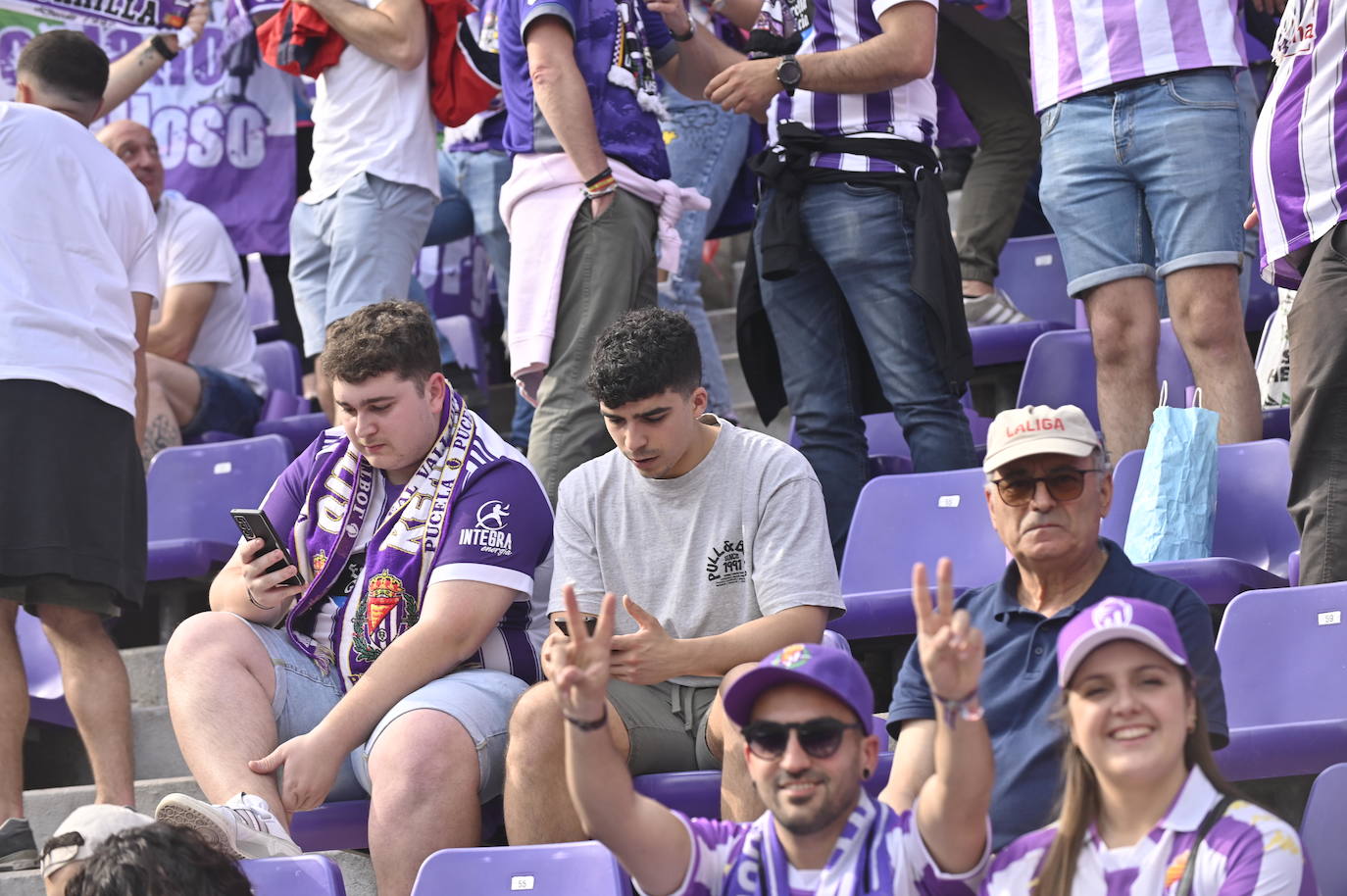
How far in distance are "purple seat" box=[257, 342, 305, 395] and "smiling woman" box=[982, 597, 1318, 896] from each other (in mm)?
4929

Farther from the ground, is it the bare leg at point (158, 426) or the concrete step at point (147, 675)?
the bare leg at point (158, 426)

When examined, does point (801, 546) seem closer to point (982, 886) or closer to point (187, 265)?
point (982, 886)

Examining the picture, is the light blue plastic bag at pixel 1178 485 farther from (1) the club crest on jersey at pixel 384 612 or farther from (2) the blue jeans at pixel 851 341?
(1) the club crest on jersey at pixel 384 612

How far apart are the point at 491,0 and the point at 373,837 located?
318 centimetres

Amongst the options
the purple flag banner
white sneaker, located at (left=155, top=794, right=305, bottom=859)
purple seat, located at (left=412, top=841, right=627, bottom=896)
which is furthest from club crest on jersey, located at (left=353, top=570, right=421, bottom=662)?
the purple flag banner

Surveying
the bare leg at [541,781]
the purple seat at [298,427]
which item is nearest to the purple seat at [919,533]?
the bare leg at [541,781]

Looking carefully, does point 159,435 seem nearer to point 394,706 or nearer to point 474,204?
point 474,204

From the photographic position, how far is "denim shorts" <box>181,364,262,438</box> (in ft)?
20.6

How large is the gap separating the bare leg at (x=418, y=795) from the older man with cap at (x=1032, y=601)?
855 mm

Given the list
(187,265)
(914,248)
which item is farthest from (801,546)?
(187,265)

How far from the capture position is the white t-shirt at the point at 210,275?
6.41 meters

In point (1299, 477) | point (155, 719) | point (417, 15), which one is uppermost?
point (417, 15)

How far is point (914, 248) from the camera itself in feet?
14.7

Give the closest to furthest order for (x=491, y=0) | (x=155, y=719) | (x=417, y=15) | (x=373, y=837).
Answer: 1. (x=373, y=837)
2. (x=155, y=719)
3. (x=417, y=15)
4. (x=491, y=0)
